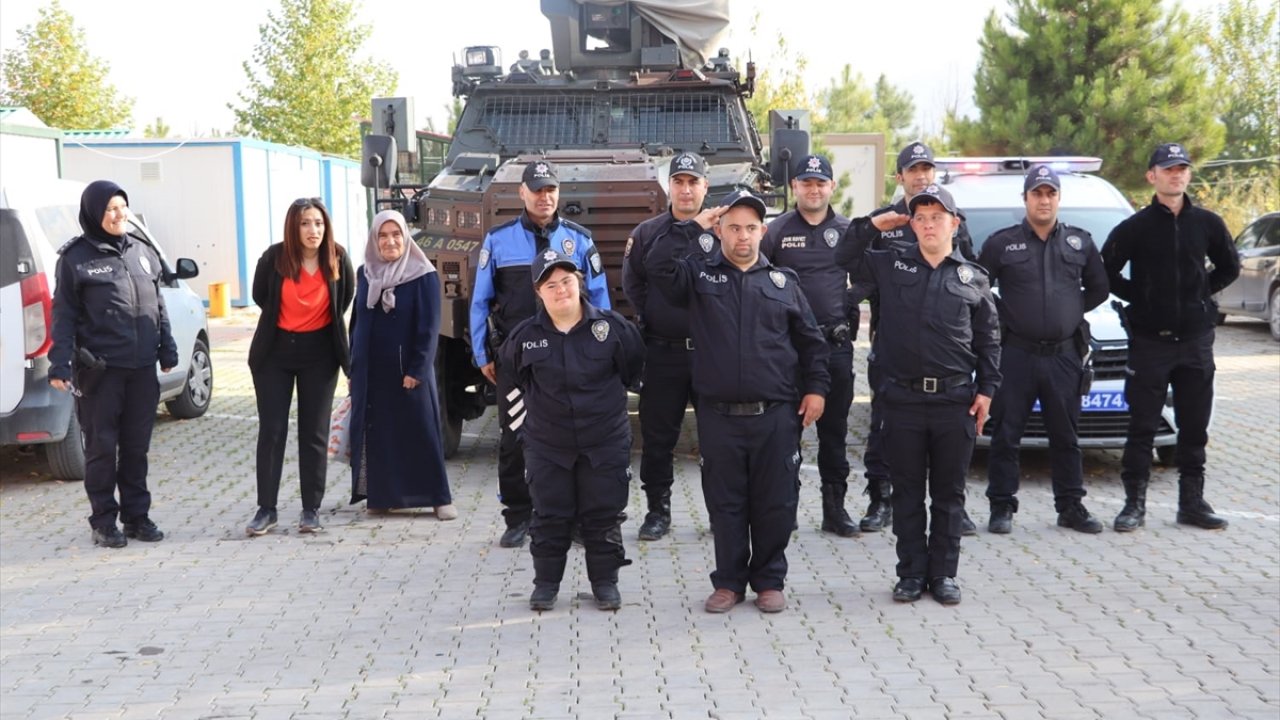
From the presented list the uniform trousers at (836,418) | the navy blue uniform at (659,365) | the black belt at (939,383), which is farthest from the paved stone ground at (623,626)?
the black belt at (939,383)

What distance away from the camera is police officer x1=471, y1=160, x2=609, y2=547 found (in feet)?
23.0

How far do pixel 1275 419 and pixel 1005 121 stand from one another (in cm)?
1488

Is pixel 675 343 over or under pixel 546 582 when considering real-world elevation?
over

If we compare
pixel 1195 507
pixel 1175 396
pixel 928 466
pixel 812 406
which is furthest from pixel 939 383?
pixel 1195 507

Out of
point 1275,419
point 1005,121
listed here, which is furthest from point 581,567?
point 1005,121

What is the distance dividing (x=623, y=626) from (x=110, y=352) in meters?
3.33

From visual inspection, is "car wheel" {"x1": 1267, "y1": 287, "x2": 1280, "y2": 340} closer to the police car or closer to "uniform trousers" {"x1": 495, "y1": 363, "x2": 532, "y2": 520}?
the police car

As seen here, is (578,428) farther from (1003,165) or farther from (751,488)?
(1003,165)

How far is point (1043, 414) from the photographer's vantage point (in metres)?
7.56

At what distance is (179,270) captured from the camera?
943cm

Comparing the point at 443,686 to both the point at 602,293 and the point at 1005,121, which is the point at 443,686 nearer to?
the point at 602,293

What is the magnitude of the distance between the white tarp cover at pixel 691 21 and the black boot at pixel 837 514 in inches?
203

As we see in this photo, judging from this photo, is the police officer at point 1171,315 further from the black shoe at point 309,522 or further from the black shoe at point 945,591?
the black shoe at point 309,522

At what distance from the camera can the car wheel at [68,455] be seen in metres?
9.20
